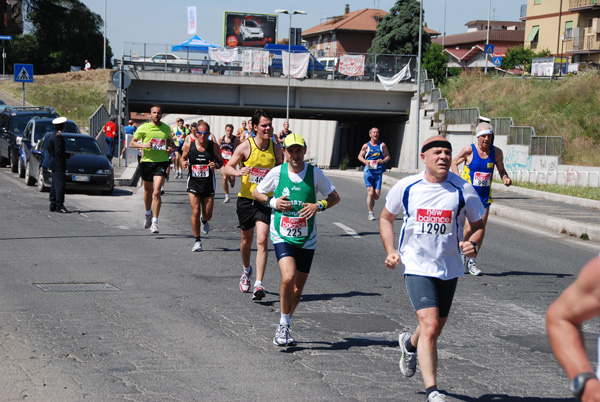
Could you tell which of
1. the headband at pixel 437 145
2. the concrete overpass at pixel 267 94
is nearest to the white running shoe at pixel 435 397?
the headband at pixel 437 145

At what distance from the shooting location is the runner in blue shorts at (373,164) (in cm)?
1734

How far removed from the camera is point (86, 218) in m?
16.5

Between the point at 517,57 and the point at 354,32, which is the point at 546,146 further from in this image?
the point at 354,32

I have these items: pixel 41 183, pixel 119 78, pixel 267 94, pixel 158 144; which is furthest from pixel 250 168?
pixel 267 94

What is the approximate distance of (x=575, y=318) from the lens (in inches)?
99.3

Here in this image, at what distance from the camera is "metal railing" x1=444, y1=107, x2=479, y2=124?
36688 millimetres

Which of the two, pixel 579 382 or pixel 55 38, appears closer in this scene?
pixel 579 382

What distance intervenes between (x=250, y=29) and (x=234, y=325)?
64.8m

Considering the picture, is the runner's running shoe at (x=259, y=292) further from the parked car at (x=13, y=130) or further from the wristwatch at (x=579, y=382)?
the parked car at (x=13, y=130)

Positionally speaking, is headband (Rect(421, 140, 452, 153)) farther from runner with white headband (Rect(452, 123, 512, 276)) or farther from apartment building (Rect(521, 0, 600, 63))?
apartment building (Rect(521, 0, 600, 63))

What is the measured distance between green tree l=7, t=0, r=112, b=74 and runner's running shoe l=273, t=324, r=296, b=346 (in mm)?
73178

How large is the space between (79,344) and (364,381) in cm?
244

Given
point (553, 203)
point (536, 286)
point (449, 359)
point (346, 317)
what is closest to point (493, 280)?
point (536, 286)

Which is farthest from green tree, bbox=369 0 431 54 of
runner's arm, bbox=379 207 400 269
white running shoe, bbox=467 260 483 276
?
runner's arm, bbox=379 207 400 269
